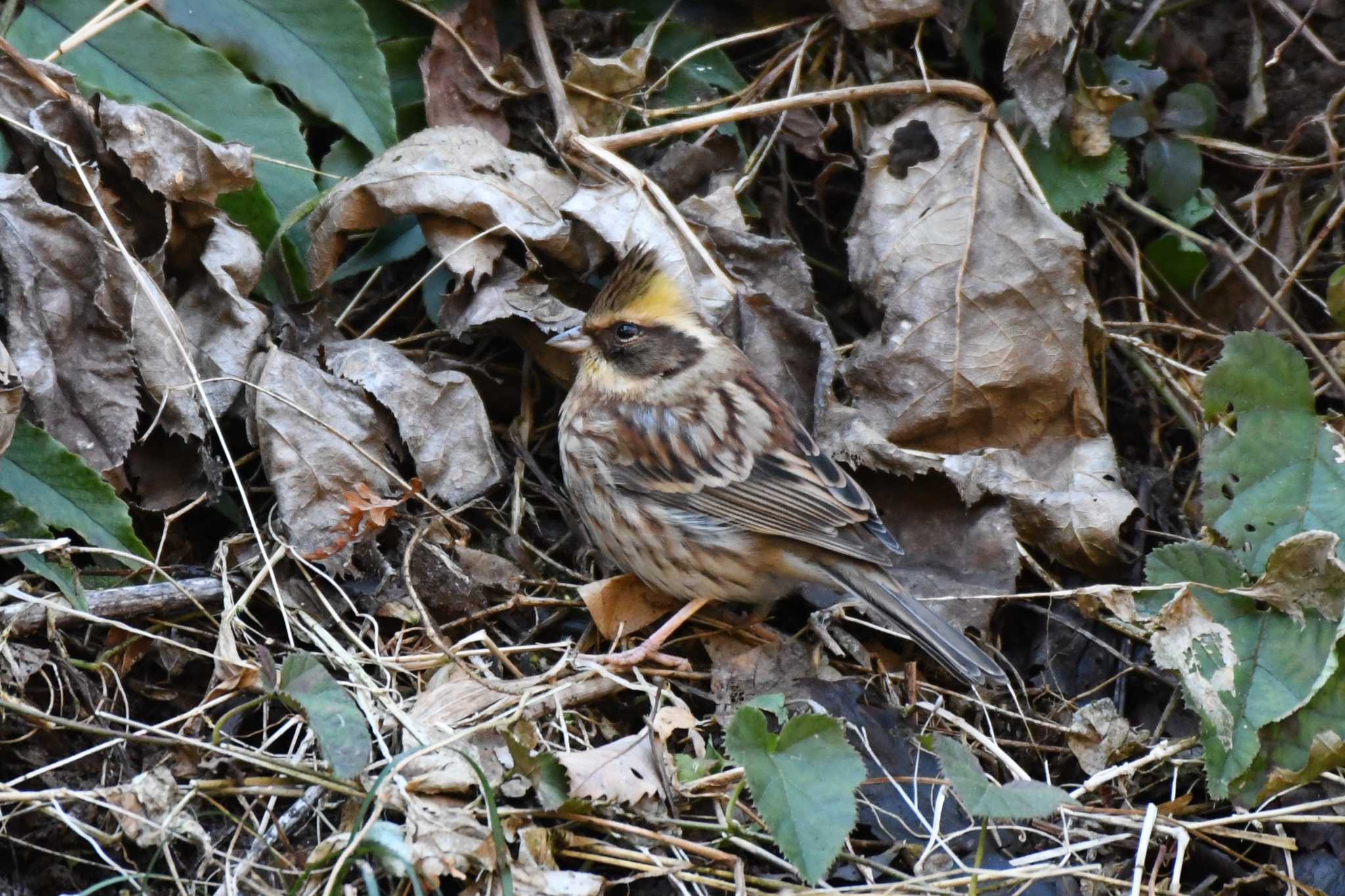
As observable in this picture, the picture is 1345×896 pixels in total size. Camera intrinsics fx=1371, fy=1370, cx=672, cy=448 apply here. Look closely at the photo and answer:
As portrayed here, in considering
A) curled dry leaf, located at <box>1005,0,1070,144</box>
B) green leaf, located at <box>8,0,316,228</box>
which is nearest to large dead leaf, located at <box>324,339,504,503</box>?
green leaf, located at <box>8,0,316,228</box>

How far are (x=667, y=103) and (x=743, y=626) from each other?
73.6 inches

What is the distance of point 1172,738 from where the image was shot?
12.1ft

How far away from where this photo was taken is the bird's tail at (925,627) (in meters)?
3.59

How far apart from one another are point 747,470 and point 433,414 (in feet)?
3.07

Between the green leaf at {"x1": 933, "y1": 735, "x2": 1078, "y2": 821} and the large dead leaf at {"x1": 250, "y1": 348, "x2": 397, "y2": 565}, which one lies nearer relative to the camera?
the green leaf at {"x1": 933, "y1": 735, "x2": 1078, "y2": 821}

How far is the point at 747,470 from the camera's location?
13.4 ft

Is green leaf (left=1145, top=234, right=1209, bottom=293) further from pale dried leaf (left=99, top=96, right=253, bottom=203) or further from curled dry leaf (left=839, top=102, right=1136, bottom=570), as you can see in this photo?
pale dried leaf (left=99, top=96, right=253, bottom=203)

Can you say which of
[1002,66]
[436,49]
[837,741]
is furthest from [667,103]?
[837,741]

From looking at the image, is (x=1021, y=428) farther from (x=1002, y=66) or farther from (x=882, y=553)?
(x=1002, y=66)

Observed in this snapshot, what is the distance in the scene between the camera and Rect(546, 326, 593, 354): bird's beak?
4086 mm

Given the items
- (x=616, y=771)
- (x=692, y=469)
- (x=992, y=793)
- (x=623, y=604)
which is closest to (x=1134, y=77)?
Answer: (x=692, y=469)

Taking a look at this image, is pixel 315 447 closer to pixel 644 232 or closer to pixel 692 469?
pixel 692 469

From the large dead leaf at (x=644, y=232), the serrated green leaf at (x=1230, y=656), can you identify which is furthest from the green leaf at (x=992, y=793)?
the large dead leaf at (x=644, y=232)

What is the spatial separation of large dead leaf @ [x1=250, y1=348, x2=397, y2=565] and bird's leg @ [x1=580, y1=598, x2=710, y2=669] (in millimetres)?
764
